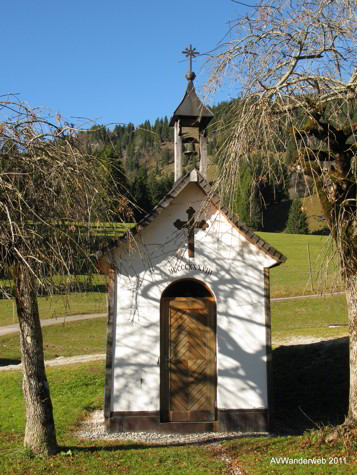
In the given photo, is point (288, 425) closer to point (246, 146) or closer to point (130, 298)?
point (130, 298)

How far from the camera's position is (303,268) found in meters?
Answer: 48.7

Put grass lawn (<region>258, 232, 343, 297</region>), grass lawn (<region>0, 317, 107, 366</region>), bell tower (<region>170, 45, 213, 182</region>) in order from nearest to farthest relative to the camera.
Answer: grass lawn (<region>258, 232, 343, 297</region>), bell tower (<region>170, 45, 213, 182</region>), grass lawn (<region>0, 317, 107, 366</region>)

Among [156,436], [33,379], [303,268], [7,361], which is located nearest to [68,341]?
[7,361]

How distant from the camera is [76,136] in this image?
6836 millimetres

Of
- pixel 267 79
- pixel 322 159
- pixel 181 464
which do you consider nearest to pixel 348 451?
pixel 181 464

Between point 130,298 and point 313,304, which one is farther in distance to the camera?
point 313,304

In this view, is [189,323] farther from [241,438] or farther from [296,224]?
[296,224]

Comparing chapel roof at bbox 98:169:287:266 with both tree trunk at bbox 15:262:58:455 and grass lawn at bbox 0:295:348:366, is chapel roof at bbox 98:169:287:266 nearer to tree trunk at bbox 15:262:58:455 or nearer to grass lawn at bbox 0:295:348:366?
tree trunk at bbox 15:262:58:455

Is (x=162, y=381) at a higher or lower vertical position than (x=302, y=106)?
lower

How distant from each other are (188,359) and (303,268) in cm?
4042

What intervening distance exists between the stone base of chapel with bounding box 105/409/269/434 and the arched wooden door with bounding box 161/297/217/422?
146 millimetres

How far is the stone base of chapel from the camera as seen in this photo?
9.62 m

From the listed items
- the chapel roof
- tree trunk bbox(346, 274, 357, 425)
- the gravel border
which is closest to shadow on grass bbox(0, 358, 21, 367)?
the gravel border

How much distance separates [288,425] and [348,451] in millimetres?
3389
